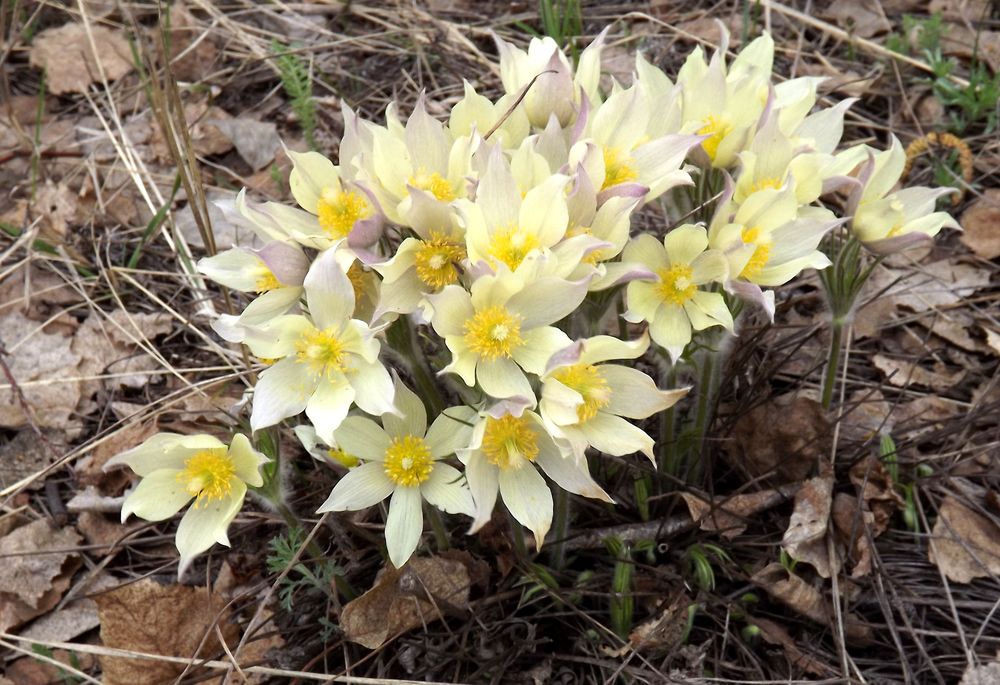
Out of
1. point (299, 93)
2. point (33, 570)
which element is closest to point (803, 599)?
point (33, 570)

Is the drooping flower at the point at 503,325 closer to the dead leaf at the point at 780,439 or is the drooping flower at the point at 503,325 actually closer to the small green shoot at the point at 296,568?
the small green shoot at the point at 296,568

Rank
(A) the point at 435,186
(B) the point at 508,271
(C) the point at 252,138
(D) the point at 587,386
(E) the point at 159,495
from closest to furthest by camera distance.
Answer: (B) the point at 508,271 < (D) the point at 587,386 < (A) the point at 435,186 < (E) the point at 159,495 < (C) the point at 252,138

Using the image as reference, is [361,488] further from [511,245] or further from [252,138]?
[252,138]

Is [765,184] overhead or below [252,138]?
overhead

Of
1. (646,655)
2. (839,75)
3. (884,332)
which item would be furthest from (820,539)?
(839,75)

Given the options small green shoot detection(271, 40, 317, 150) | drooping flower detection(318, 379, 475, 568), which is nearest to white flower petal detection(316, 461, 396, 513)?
drooping flower detection(318, 379, 475, 568)

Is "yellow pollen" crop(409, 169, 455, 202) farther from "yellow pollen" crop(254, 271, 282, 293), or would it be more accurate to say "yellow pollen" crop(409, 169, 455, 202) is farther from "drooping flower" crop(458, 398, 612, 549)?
"drooping flower" crop(458, 398, 612, 549)

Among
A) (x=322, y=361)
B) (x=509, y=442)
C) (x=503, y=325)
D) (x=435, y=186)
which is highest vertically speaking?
(x=435, y=186)
